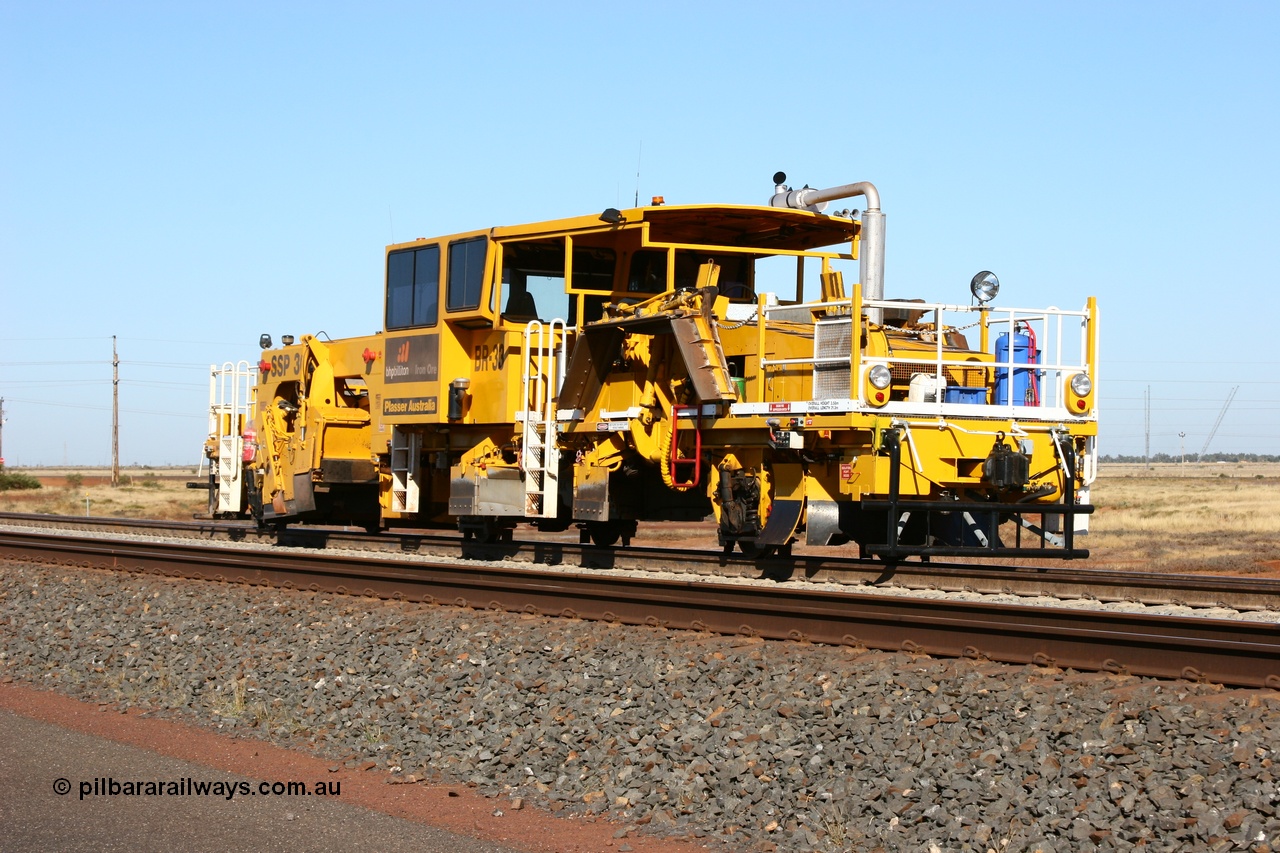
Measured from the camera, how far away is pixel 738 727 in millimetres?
6707

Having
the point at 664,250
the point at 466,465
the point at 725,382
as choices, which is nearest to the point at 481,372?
the point at 466,465

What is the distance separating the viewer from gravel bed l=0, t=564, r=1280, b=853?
5.41m

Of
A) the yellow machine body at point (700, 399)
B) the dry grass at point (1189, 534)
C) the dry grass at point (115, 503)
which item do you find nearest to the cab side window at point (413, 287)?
the yellow machine body at point (700, 399)

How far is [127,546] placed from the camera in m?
14.8

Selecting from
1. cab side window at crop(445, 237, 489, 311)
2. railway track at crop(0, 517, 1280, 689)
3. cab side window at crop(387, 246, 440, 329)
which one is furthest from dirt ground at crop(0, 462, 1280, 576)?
railway track at crop(0, 517, 1280, 689)

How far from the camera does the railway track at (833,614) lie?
664 centimetres

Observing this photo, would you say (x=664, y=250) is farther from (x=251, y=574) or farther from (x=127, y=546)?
(x=127, y=546)

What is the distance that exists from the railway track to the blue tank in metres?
1.51

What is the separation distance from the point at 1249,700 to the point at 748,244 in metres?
7.72
